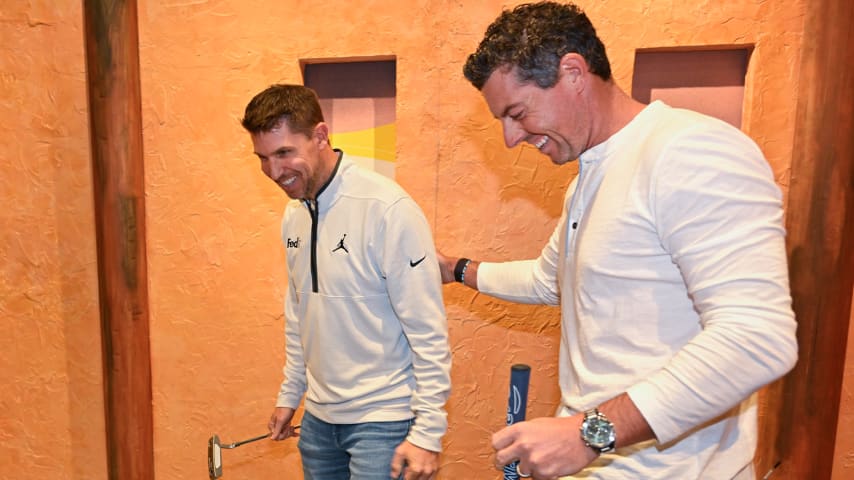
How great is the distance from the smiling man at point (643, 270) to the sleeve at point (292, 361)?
83cm

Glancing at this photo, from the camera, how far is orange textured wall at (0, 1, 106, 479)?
→ 241 centimetres

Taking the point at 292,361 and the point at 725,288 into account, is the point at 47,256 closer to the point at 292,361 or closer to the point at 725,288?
the point at 292,361

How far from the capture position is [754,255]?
77 cm

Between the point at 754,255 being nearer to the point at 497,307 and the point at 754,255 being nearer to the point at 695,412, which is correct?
the point at 695,412

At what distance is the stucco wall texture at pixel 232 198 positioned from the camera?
7.13 ft

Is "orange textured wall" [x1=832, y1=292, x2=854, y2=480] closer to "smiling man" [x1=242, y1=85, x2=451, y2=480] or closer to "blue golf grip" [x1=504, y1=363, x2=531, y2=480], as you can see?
"smiling man" [x1=242, y1=85, x2=451, y2=480]

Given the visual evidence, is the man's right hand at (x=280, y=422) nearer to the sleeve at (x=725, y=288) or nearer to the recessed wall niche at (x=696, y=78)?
the sleeve at (x=725, y=288)

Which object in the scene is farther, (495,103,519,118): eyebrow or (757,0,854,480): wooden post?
(757,0,854,480): wooden post

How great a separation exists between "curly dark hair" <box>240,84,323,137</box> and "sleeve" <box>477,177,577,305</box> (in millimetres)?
561

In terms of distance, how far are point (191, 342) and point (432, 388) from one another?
1473mm

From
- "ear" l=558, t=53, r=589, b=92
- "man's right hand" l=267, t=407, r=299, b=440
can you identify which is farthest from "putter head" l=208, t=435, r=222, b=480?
"ear" l=558, t=53, r=589, b=92

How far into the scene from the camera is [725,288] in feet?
2.56

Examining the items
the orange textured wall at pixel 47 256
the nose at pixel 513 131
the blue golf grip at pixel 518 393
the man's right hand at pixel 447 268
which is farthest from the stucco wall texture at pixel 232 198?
the blue golf grip at pixel 518 393

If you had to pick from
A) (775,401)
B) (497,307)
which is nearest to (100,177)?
(497,307)
